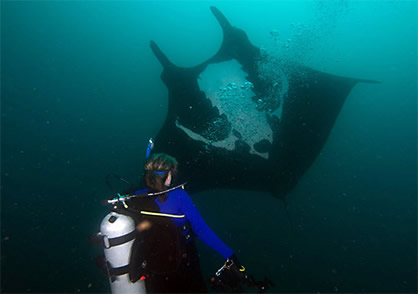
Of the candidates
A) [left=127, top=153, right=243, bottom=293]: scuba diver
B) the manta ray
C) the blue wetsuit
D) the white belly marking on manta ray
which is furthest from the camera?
the white belly marking on manta ray

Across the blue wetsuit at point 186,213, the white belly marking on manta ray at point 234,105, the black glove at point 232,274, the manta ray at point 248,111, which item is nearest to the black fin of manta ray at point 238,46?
the manta ray at point 248,111

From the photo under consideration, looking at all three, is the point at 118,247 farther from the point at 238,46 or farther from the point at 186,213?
the point at 238,46

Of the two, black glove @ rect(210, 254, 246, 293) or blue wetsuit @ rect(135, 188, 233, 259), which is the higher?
blue wetsuit @ rect(135, 188, 233, 259)

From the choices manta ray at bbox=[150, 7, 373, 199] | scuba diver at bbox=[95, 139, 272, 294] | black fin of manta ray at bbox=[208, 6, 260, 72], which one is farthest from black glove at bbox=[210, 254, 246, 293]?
black fin of manta ray at bbox=[208, 6, 260, 72]

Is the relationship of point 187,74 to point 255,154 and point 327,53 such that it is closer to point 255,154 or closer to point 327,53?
point 255,154

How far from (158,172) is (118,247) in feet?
2.37

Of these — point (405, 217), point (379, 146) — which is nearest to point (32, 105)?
point (405, 217)

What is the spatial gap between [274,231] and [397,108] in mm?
70006

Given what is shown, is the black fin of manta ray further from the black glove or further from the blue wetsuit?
the black glove

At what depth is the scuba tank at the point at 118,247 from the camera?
188 centimetres

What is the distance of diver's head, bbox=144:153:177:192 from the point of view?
205cm

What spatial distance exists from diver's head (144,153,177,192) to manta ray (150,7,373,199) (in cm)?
242

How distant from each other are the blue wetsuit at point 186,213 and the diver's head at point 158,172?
133mm

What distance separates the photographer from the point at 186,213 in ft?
6.63
